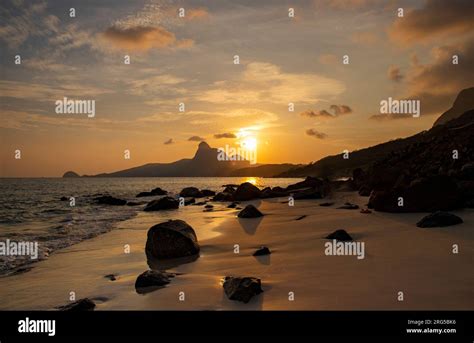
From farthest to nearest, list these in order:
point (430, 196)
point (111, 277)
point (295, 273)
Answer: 1. point (430, 196)
2. point (111, 277)
3. point (295, 273)

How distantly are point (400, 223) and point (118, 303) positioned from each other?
9.23m

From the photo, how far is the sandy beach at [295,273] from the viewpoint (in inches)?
253

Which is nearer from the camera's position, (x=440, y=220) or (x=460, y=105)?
(x=440, y=220)

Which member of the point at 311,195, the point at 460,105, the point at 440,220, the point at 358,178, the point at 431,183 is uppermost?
the point at 460,105

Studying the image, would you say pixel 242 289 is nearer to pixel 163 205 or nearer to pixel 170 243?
pixel 170 243

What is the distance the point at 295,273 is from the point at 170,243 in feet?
15.0

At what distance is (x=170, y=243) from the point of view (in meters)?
11.5

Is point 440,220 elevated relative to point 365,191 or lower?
lower

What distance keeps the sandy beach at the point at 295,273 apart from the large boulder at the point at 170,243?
443mm

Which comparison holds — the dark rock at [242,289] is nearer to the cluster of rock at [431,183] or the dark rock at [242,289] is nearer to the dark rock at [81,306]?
the dark rock at [81,306]

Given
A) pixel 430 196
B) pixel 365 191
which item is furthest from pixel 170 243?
pixel 365 191

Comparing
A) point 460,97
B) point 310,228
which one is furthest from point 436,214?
A: point 460,97

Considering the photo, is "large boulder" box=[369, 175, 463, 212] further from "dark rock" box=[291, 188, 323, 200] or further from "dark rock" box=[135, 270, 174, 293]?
"dark rock" box=[291, 188, 323, 200]
